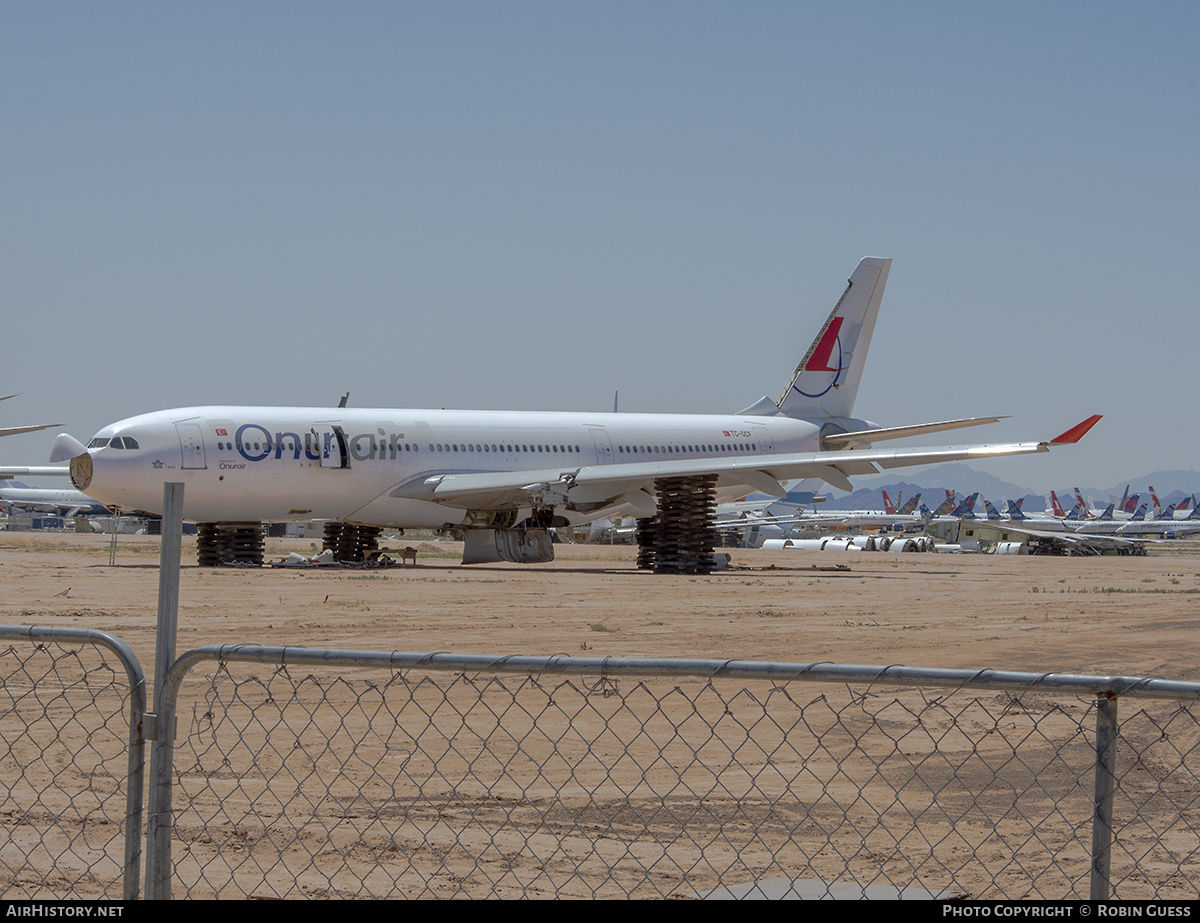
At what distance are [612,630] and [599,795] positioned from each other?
9223 mm

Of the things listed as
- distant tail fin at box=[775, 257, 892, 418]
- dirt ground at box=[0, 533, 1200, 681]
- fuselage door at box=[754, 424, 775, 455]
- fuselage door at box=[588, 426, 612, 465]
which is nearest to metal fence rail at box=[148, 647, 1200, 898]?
dirt ground at box=[0, 533, 1200, 681]

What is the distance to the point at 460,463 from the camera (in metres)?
34.4

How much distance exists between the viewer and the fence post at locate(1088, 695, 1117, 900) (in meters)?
4.07

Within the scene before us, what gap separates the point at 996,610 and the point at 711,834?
1584 cm

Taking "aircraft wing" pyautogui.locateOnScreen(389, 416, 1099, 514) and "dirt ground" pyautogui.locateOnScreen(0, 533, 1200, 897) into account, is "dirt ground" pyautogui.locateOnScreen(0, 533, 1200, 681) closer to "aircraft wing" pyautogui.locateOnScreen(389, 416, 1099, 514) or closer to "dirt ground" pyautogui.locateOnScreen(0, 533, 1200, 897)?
"dirt ground" pyautogui.locateOnScreen(0, 533, 1200, 897)

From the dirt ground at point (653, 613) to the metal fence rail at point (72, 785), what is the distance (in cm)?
280

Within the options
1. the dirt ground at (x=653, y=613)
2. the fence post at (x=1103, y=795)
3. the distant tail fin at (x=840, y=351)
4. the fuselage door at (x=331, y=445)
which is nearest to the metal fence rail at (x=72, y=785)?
the dirt ground at (x=653, y=613)

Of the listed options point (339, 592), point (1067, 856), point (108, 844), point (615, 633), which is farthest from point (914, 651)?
point (339, 592)

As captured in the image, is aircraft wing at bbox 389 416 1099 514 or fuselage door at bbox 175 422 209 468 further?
aircraft wing at bbox 389 416 1099 514

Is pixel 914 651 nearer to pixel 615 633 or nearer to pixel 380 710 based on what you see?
pixel 615 633

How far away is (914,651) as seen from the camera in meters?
14.9

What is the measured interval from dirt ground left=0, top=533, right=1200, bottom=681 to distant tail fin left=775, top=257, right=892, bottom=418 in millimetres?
10801

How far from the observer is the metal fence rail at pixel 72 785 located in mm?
4812

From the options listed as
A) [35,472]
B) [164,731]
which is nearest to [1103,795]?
[164,731]
